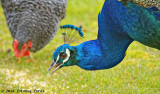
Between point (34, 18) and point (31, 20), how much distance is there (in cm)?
8

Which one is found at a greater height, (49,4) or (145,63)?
(49,4)

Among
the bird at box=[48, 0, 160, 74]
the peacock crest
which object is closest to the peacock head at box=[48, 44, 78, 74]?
the bird at box=[48, 0, 160, 74]

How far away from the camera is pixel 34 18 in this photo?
524cm

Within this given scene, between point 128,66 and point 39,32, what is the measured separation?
2.00m

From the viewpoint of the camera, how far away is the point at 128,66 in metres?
4.89

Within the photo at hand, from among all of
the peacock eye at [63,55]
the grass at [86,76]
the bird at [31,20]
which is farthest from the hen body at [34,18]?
the peacock eye at [63,55]

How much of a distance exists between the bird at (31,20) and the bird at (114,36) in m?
2.29

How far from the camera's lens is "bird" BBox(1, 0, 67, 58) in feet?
17.1

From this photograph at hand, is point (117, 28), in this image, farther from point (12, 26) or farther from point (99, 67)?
point (12, 26)

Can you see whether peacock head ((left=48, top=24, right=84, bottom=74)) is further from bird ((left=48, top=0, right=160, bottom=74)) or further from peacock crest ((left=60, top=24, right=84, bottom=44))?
peacock crest ((left=60, top=24, right=84, bottom=44))

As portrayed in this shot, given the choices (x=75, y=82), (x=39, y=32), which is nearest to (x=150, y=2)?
(x=75, y=82)

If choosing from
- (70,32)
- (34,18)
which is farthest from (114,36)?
(34,18)

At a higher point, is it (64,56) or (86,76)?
(64,56)

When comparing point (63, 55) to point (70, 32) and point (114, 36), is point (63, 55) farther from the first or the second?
point (114, 36)
